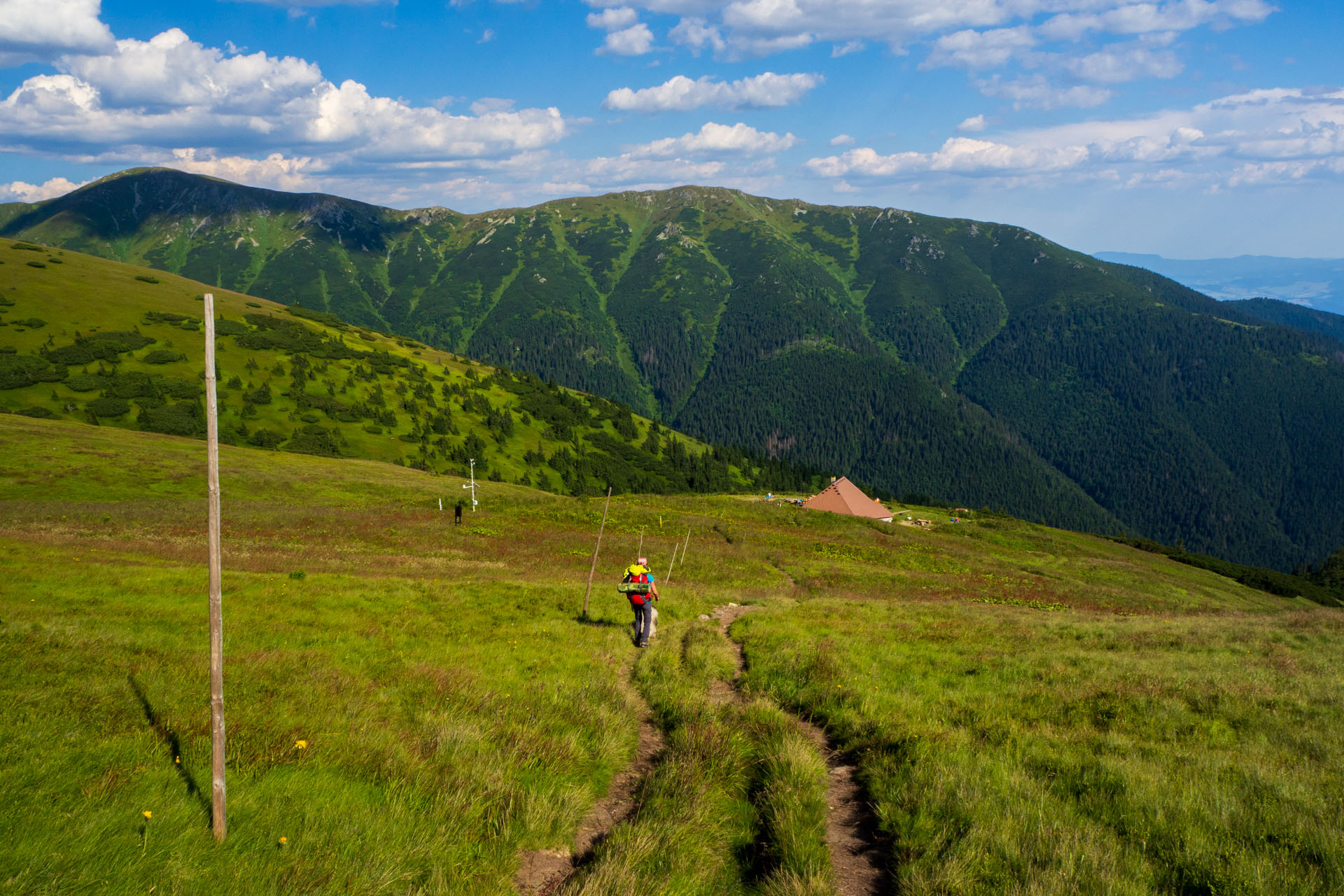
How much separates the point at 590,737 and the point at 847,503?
92.6 meters

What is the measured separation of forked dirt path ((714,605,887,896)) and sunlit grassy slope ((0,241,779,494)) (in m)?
134

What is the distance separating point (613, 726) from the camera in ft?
35.9

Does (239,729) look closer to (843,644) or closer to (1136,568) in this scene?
(843,644)

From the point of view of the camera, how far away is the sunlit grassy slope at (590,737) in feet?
21.5

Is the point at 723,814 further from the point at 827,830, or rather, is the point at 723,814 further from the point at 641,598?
the point at 641,598

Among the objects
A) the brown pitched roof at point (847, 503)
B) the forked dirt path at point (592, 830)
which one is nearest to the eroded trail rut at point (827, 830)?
the forked dirt path at point (592, 830)

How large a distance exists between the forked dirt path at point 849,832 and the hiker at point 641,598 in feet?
19.1

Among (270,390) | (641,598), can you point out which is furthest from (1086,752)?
(270,390)

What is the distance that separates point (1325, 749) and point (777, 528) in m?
54.5

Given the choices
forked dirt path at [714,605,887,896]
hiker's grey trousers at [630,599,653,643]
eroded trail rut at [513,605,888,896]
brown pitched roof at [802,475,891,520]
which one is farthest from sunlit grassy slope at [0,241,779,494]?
forked dirt path at [714,605,887,896]

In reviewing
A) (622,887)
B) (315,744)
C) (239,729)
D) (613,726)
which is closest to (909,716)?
(613,726)

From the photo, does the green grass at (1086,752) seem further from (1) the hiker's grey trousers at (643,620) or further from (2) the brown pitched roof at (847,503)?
(2) the brown pitched roof at (847,503)

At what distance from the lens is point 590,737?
1047cm

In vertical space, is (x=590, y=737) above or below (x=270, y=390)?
above
